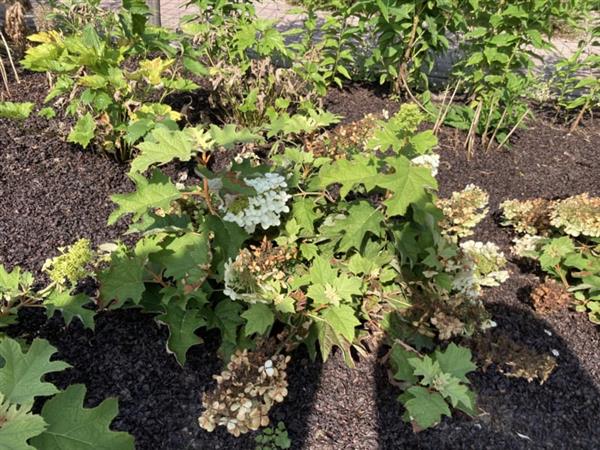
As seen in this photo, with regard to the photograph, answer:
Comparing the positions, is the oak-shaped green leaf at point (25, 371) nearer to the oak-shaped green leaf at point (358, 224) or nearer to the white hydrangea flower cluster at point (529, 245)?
the oak-shaped green leaf at point (358, 224)

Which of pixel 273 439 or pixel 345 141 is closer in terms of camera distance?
pixel 273 439

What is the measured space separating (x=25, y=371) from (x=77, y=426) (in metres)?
0.22

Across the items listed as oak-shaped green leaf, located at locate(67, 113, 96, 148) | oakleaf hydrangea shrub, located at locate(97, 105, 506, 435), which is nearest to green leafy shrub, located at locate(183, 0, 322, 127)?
oak-shaped green leaf, located at locate(67, 113, 96, 148)

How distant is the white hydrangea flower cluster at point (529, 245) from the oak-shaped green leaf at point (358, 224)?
1089 millimetres

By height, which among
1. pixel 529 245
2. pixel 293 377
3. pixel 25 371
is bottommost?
pixel 293 377

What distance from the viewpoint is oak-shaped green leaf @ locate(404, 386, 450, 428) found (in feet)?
5.52

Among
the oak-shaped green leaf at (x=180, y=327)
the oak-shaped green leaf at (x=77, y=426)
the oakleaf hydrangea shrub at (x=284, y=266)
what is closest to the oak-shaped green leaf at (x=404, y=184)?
the oakleaf hydrangea shrub at (x=284, y=266)

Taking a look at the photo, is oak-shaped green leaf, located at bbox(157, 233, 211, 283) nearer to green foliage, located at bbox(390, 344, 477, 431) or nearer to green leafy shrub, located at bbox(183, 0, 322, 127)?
green foliage, located at bbox(390, 344, 477, 431)

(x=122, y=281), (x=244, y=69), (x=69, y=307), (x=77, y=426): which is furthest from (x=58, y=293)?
(x=244, y=69)

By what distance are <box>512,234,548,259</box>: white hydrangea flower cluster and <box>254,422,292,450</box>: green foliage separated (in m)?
1.61

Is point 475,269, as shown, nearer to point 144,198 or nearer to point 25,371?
point 144,198

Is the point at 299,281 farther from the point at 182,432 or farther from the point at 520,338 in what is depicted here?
the point at 520,338

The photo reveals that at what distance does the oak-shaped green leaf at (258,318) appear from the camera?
1807 millimetres

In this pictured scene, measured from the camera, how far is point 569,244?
8.28 feet
